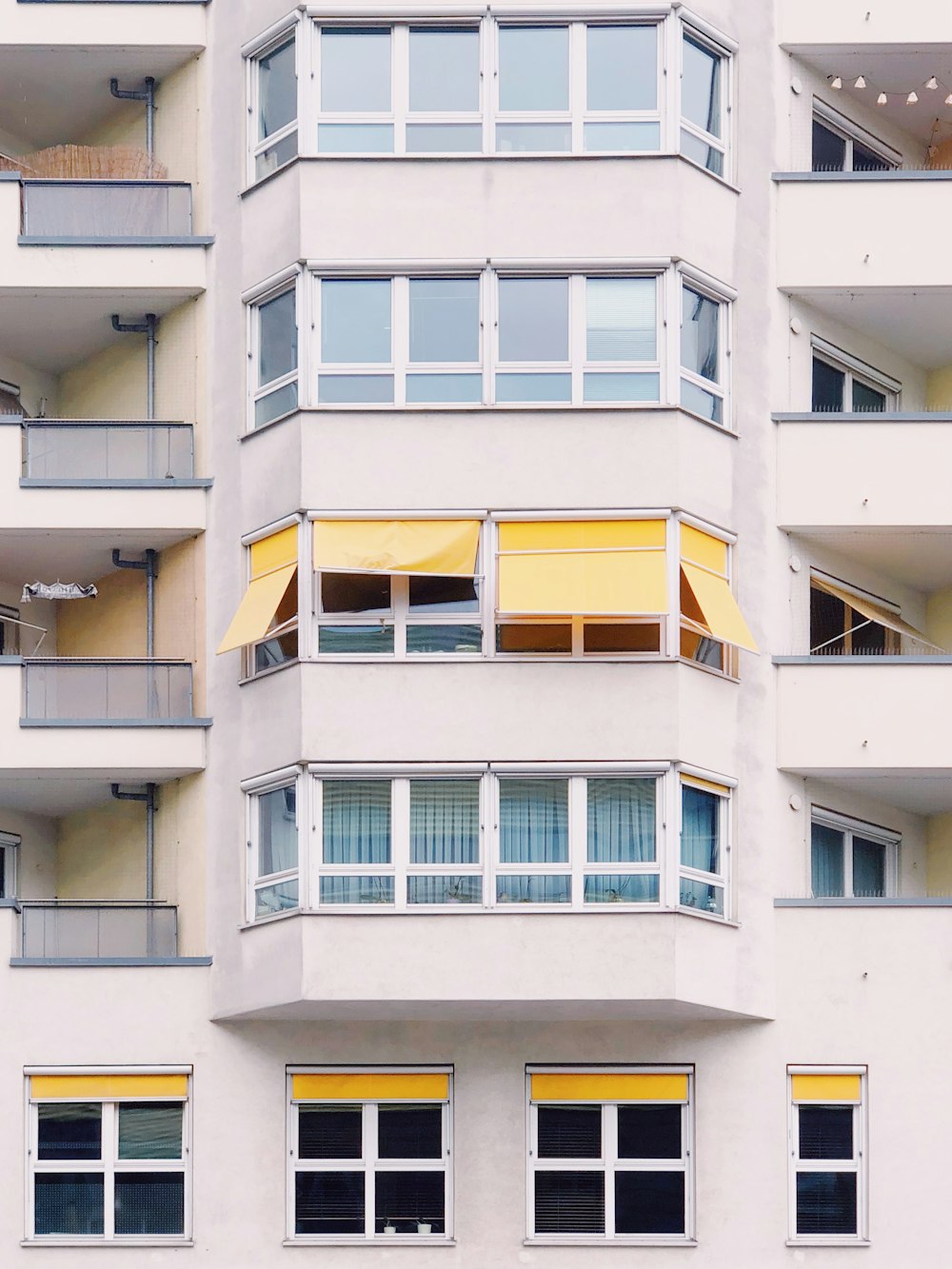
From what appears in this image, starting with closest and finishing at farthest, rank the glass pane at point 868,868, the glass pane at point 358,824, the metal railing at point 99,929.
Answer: the glass pane at point 358,824, the metal railing at point 99,929, the glass pane at point 868,868

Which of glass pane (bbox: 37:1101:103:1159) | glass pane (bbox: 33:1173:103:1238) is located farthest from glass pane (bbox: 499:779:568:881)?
glass pane (bbox: 33:1173:103:1238)

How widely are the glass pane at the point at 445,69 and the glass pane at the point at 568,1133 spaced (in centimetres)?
1236

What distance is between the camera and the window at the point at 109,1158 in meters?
35.1

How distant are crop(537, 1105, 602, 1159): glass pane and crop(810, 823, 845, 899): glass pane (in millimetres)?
4331

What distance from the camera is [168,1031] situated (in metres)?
35.6

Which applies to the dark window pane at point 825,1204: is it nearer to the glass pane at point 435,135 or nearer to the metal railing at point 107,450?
the metal railing at point 107,450

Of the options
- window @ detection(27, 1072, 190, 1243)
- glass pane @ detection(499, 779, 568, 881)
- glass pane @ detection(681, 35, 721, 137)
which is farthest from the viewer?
glass pane @ detection(681, 35, 721, 137)

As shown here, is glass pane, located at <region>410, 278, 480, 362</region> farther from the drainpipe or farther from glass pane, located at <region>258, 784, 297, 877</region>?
glass pane, located at <region>258, 784, 297, 877</region>

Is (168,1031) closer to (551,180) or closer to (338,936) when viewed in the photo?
(338,936)

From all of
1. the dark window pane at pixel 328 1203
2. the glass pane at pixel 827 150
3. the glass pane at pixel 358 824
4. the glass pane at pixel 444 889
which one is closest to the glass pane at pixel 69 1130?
the dark window pane at pixel 328 1203

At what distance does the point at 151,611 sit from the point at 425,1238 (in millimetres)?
8863

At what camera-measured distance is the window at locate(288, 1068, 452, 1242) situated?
35.0m

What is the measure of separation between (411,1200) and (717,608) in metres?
7.97

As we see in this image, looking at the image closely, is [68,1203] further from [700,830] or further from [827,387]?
[827,387]
